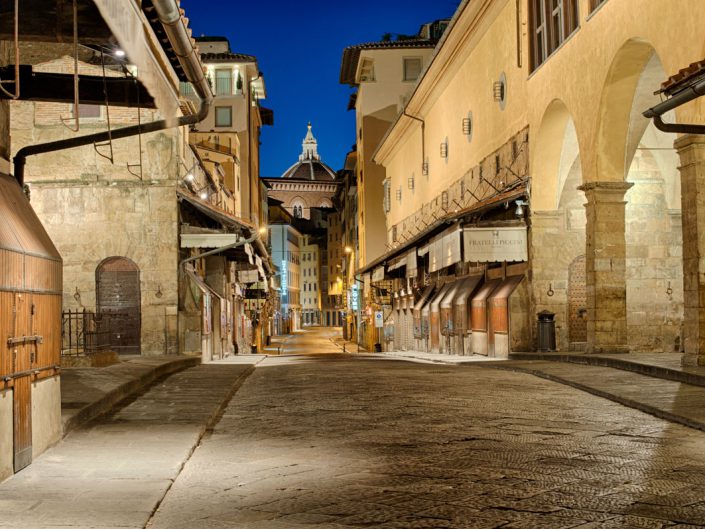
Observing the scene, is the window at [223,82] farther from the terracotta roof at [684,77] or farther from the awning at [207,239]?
the terracotta roof at [684,77]

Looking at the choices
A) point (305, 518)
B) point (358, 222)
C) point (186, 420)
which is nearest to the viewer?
point (305, 518)

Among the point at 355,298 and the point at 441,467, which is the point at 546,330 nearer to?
the point at 441,467

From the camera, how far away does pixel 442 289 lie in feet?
117

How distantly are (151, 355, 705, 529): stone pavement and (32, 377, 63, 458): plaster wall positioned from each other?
1.34 meters

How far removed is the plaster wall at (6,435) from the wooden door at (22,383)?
0.33 ft

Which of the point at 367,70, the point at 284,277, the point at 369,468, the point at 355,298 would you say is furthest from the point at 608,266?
the point at 284,277

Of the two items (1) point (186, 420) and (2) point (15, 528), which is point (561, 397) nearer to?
(1) point (186, 420)

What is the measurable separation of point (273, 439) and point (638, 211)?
1637 cm

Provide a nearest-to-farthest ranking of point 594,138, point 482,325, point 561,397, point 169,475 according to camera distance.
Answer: point 169,475, point 561,397, point 594,138, point 482,325

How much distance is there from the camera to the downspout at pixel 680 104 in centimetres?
1233

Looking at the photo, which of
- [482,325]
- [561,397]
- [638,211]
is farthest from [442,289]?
[561,397]

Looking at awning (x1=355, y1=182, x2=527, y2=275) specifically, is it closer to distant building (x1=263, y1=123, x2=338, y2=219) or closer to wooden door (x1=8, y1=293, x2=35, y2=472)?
wooden door (x1=8, y1=293, x2=35, y2=472)

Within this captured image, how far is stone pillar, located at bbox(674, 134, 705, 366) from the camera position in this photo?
1477 cm

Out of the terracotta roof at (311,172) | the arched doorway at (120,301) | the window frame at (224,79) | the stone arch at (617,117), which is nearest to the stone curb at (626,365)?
the stone arch at (617,117)
